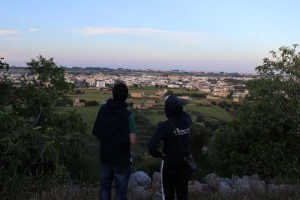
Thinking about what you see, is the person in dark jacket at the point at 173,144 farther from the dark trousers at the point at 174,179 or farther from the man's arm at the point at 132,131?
the man's arm at the point at 132,131

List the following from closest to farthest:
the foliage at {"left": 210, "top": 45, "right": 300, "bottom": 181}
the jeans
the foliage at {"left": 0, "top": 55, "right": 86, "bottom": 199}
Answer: the jeans, the foliage at {"left": 0, "top": 55, "right": 86, "bottom": 199}, the foliage at {"left": 210, "top": 45, "right": 300, "bottom": 181}

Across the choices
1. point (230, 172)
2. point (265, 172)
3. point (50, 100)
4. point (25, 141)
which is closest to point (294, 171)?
point (265, 172)

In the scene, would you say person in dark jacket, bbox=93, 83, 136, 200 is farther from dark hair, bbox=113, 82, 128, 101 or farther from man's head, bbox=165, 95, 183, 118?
man's head, bbox=165, 95, 183, 118

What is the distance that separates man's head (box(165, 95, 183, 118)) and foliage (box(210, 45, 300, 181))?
609cm

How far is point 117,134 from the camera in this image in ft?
14.0

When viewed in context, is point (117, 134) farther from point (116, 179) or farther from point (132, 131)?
point (116, 179)

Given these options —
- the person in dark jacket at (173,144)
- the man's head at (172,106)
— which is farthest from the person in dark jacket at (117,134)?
the man's head at (172,106)

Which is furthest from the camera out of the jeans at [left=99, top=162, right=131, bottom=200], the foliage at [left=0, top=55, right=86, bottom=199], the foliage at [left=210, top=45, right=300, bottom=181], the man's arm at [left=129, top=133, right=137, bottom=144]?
the foliage at [left=210, top=45, right=300, bottom=181]

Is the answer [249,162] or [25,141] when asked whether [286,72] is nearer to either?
[249,162]

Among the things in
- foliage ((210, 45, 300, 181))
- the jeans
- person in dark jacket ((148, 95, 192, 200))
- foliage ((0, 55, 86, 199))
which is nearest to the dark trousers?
person in dark jacket ((148, 95, 192, 200))

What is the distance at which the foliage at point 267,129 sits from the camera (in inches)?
395

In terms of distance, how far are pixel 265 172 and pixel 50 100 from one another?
223 inches

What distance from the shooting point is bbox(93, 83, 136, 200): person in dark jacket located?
4285mm

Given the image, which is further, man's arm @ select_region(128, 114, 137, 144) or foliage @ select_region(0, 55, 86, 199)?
foliage @ select_region(0, 55, 86, 199)
